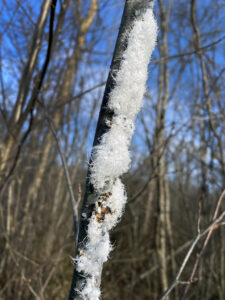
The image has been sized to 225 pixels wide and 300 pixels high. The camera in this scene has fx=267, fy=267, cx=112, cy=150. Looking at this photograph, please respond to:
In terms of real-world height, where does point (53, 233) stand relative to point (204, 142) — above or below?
below

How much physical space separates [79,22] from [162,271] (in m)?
2.25

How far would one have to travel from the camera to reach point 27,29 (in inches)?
63.1

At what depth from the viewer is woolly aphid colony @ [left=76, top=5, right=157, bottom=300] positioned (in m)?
0.59

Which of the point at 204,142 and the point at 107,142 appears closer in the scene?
the point at 107,142

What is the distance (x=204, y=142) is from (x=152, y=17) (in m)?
2.43

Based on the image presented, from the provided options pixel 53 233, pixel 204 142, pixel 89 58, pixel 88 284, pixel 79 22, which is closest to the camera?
pixel 88 284

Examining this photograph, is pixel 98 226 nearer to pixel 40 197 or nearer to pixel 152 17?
pixel 152 17

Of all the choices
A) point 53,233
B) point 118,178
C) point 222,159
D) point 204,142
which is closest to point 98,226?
point 118,178

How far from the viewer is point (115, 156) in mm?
628

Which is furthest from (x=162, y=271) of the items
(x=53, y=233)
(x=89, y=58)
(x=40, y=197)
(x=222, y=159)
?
(x=89, y=58)

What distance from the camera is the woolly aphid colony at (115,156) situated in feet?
1.94

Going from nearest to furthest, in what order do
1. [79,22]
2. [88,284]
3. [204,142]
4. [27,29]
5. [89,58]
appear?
[88,284] → [27,29] → [79,22] → [204,142] → [89,58]

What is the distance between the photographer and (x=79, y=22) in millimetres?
2205

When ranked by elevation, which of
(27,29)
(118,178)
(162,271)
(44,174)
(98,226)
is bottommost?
(162,271)
